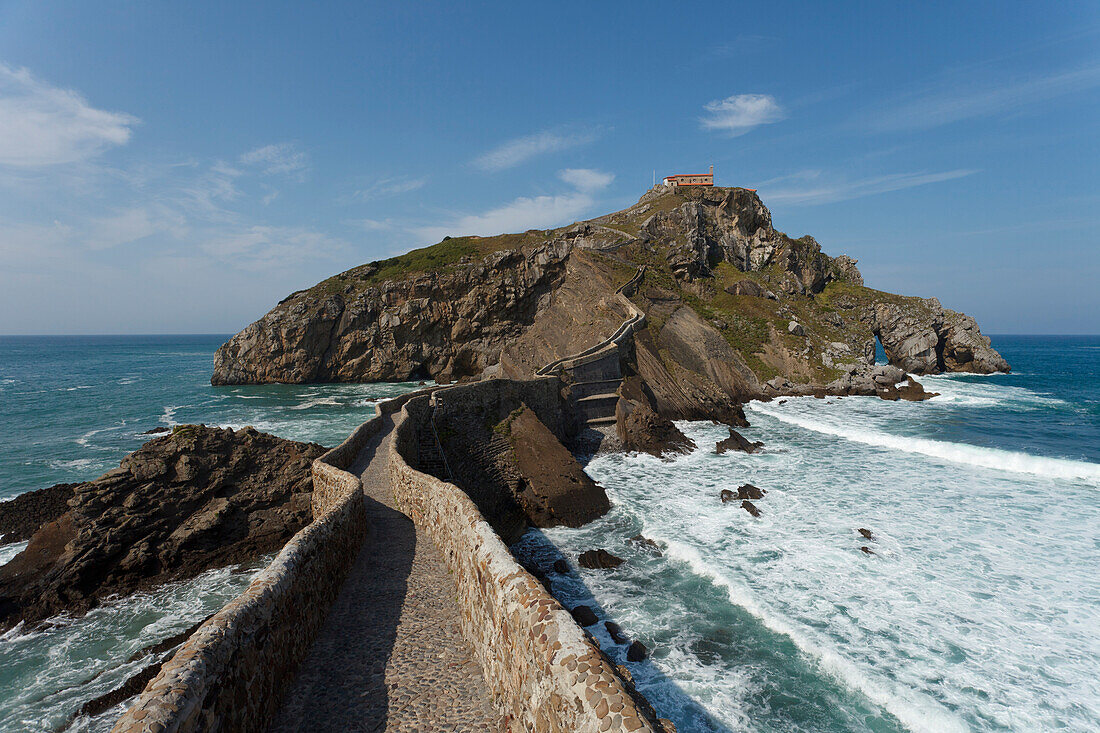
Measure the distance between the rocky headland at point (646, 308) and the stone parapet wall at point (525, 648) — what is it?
131 ft

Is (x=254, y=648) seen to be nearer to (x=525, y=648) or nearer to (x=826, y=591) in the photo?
(x=525, y=648)

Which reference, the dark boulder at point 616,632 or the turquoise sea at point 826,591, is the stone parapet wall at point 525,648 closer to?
the dark boulder at point 616,632

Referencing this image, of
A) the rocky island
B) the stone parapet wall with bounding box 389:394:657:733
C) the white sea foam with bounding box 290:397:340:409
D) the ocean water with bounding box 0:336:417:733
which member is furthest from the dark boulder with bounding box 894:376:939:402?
the white sea foam with bounding box 290:397:340:409

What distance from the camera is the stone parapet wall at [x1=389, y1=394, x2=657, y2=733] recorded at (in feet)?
14.7

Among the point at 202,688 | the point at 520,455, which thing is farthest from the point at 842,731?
the point at 520,455

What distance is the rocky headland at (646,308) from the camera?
51.6 meters

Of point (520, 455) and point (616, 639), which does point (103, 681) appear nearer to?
point (616, 639)

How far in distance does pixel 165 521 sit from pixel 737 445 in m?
30.0

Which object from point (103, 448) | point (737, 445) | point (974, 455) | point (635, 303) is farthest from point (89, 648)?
point (635, 303)

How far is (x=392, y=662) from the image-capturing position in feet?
24.4

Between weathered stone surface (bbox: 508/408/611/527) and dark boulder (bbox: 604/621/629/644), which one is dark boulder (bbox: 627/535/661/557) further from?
dark boulder (bbox: 604/621/629/644)

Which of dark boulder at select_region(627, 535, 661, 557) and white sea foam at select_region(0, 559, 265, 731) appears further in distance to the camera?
dark boulder at select_region(627, 535, 661, 557)

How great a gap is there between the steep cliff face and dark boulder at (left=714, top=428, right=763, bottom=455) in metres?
19.8

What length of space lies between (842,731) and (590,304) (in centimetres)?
4205
